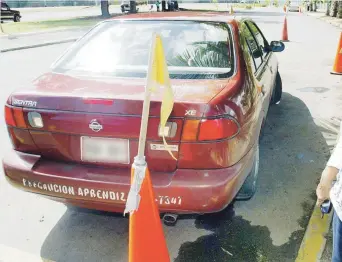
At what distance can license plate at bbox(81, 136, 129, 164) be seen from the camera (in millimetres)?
2514

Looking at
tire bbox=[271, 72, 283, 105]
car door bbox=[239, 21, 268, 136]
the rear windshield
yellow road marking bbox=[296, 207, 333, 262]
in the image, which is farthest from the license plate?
tire bbox=[271, 72, 283, 105]

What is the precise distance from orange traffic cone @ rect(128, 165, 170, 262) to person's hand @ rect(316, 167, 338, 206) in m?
0.91

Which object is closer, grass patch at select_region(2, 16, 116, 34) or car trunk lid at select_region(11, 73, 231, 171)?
car trunk lid at select_region(11, 73, 231, 171)

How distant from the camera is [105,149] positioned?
2541 millimetres

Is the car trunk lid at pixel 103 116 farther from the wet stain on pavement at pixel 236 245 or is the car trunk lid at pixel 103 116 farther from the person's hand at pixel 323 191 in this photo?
the person's hand at pixel 323 191

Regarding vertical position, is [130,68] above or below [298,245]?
above

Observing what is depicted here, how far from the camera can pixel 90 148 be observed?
2572mm

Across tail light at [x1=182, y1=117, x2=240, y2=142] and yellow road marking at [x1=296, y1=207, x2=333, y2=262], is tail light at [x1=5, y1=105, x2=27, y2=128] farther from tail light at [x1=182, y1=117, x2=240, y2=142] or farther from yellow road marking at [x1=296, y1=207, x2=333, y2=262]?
yellow road marking at [x1=296, y1=207, x2=333, y2=262]

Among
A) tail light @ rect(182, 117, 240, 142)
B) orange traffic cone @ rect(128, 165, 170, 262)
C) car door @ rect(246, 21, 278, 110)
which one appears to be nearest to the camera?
orange traffic cone @ rect(128, 165, 170, 262)

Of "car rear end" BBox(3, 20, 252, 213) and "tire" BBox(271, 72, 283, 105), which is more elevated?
"car rear end" BBox(3, 20, 252, 213)

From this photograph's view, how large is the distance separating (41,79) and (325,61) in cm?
915

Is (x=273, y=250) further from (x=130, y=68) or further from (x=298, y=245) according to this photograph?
(x=130, y=68)

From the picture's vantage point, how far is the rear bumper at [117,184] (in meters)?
2.43

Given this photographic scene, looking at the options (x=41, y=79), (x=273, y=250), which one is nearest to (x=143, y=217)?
(x=273, y=250)
